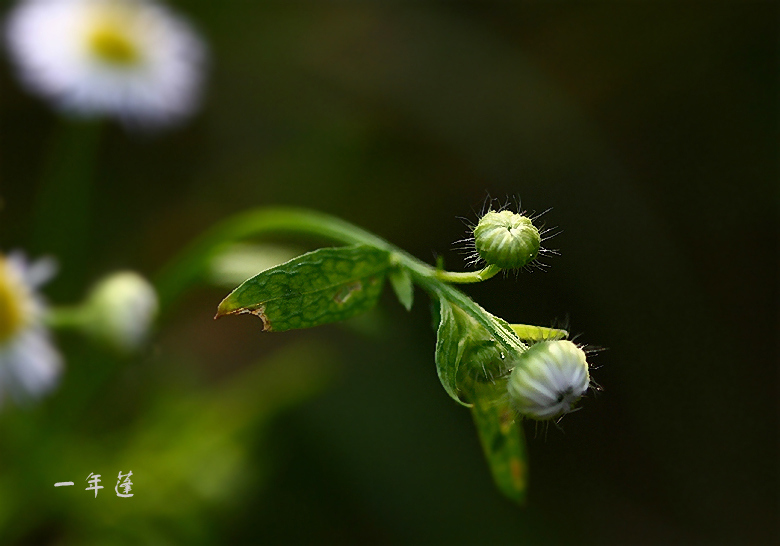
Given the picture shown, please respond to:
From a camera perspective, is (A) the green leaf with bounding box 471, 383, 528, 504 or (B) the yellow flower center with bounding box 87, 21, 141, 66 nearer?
(A) the green leaf with bounding box 471, 383, 528, 504

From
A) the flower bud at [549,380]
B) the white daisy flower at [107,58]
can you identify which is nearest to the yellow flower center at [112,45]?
the white daisy flower at [107,58]

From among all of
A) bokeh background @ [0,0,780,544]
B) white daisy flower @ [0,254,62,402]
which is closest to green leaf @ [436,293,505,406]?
white daisy flower @ [0,254,62,402]

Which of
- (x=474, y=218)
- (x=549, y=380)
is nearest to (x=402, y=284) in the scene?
(x=549, y=380)

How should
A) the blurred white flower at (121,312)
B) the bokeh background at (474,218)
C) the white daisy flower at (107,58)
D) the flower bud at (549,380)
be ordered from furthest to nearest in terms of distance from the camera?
1. the bokeh background at (474,218)
2. the white daisy flower at (107,58)
3. the blurred white flower at (121,312)
4. the flower bud at (549,380)

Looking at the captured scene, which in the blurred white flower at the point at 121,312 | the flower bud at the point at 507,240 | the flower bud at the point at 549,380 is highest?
the blurred white flower at the point at 121,312

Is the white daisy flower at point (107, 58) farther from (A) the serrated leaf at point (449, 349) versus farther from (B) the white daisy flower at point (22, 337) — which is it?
(A) the serrated leaf at point (449, 349)

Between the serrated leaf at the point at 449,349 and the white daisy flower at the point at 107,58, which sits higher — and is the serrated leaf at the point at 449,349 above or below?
below

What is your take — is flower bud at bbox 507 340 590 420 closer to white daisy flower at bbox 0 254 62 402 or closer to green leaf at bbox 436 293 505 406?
green leaf at bbox 436 293 505 406
